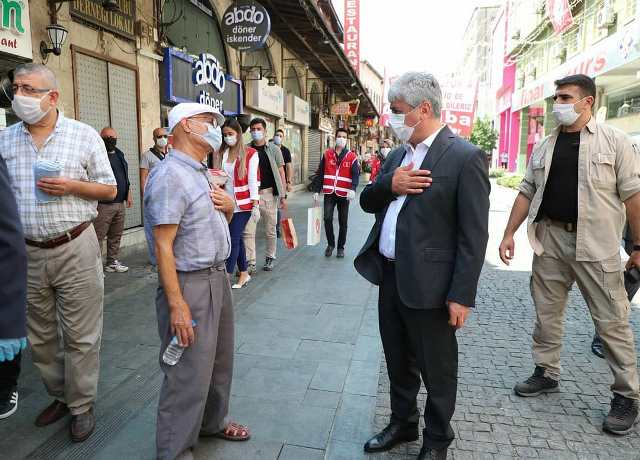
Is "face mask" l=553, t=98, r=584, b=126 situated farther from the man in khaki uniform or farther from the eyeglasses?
the eyeglasses

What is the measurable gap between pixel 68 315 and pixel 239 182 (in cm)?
323

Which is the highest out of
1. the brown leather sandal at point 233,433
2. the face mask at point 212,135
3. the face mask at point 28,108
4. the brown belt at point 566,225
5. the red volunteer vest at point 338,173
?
the face mask at point 28,108

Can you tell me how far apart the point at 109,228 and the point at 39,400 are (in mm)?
3902

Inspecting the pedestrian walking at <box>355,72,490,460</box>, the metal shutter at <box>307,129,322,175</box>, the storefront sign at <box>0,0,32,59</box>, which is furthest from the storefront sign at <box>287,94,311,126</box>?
the pedestrian walking at <box>355,72,490,460</box>

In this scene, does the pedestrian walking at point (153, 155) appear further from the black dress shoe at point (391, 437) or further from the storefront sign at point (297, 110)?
the storefront sign at point (297, 110)

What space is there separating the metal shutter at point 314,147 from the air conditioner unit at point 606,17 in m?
12.2

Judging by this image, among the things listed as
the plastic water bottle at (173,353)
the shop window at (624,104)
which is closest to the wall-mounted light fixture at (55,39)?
the plastic water bottle at (173,353)

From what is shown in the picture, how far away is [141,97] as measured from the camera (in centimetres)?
865

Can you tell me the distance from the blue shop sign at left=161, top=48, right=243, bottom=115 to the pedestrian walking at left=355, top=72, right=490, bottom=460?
778cm

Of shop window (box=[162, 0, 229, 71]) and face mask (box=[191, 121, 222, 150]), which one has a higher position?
shop window (box=[162, 0, 229, 71])

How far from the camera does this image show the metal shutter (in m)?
23.0

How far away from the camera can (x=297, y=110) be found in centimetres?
1917

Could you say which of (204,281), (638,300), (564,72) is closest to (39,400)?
(204,281)

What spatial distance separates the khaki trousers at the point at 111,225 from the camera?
6551 millimetres
